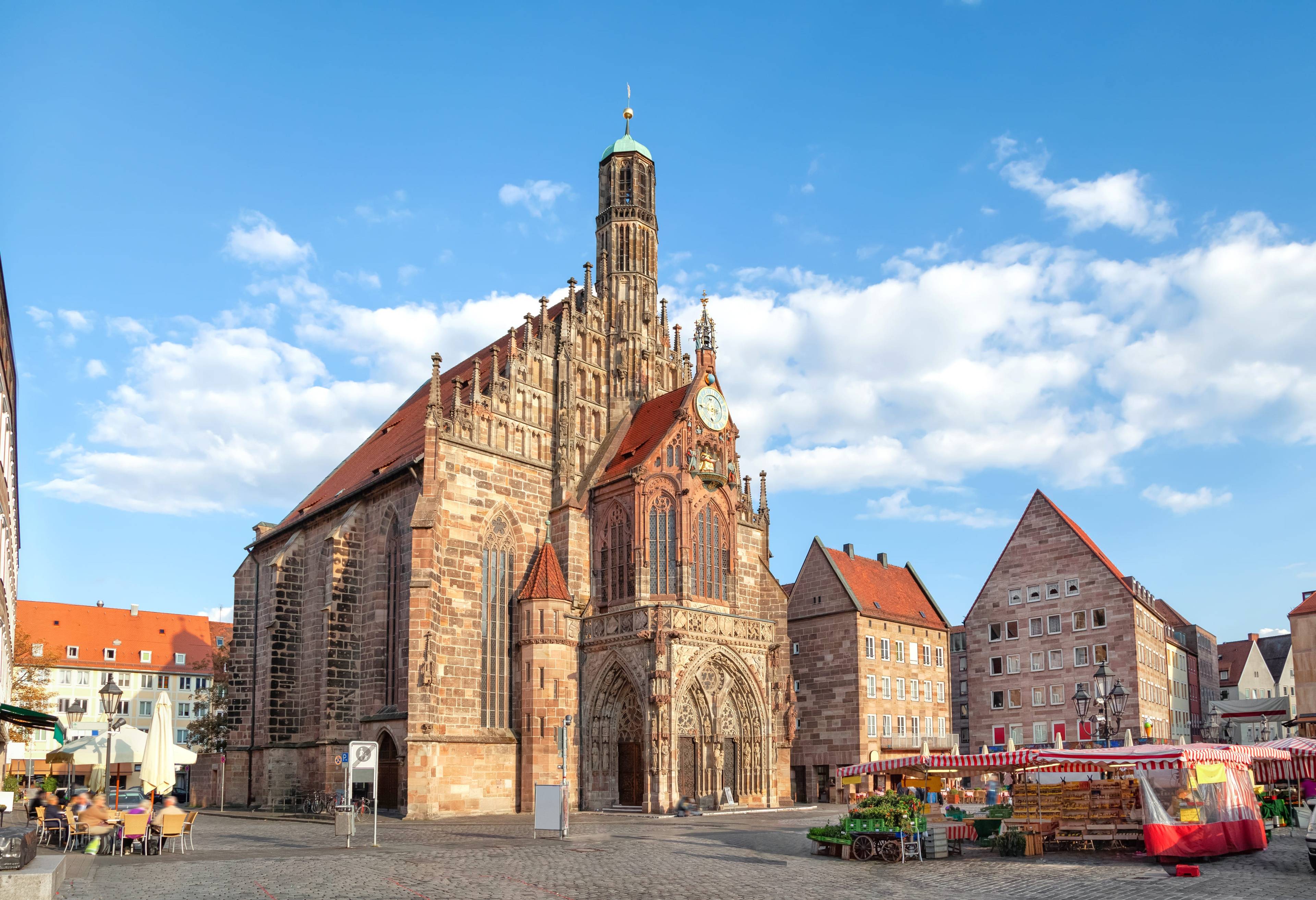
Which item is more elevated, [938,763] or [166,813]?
[938,763]

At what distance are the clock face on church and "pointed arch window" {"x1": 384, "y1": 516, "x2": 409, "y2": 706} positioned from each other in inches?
462

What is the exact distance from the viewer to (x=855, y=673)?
169 feet

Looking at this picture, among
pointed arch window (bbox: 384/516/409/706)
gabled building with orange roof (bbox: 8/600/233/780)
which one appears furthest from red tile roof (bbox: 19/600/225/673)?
pointed arch window (bbox: 384/516/409/706)

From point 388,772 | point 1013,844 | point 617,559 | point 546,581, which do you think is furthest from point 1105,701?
point 388,772

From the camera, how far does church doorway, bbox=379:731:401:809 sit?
115 feet

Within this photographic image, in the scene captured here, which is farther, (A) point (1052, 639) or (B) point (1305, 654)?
(B) point (1305, 654)

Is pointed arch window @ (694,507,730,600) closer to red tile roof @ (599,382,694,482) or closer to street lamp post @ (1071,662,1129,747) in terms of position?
red tile roof @ (599,382,694,482)

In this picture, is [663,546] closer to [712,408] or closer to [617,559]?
[617,559]

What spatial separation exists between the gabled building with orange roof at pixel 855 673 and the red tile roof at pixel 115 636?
165 feet

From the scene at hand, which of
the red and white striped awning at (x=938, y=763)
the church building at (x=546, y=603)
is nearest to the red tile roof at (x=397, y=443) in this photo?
the church building at (x=546, y=603)

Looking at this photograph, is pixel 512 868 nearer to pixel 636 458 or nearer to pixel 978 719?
pixel 636 458

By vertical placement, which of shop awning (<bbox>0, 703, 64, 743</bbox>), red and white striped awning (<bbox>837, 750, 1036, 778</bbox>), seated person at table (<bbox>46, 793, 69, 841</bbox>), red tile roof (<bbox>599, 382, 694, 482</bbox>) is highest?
red tile roof (<bbox>599, 382, 694, 482</bbox>)

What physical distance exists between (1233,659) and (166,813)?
92.8 metres

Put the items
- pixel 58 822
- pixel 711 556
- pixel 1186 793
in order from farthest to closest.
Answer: pixel 711 556 < pixel 58 822 < pixel 1186 793
